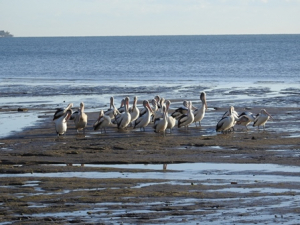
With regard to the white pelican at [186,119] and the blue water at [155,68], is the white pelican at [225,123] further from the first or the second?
the blue water at [155,68]

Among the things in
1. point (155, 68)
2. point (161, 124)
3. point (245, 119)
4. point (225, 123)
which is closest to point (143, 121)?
point (161, 124)

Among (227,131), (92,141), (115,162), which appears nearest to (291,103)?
(227,131)

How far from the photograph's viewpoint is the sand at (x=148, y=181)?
9.51 m

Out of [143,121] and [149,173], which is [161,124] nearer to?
[143,121]

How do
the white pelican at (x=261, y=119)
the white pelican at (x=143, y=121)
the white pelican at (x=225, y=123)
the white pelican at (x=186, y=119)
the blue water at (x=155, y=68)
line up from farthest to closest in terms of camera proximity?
1. the blue water at (x=155, y=68)
2. the white pelican at (x=186, y=119)
3. the white pelican at (x=143, y=121)
4. the white pelican at (x=261, y=119)
5. the white pelican at (x=225, y=123)

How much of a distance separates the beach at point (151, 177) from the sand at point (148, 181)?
14 mm

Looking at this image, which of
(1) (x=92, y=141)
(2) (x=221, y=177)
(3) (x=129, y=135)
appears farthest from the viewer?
(3) (x=129, y=135)

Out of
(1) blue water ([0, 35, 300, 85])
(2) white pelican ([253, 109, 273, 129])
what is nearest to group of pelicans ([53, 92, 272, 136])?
(2) white pelican ([253, 109, 273, 129])

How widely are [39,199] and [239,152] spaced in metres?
6.11

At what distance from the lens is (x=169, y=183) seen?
11.6 meters

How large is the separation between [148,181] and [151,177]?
1.60 feet

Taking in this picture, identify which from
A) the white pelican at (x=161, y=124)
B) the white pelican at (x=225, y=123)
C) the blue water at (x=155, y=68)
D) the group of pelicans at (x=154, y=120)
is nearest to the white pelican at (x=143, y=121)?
the group of pelicans at (x=154, y=120)

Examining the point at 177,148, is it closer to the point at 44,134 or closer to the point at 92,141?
the point at 92,141

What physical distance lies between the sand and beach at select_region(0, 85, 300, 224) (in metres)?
0.01
